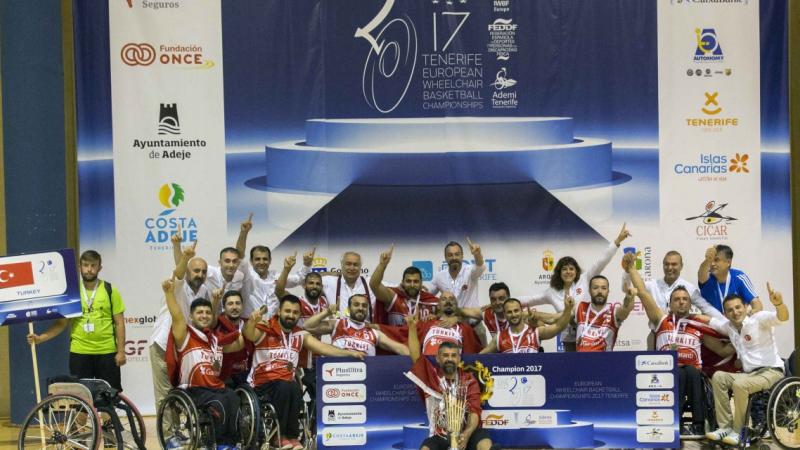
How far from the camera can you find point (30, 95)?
11.4m

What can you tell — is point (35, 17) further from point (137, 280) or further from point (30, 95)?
point (137, 280)

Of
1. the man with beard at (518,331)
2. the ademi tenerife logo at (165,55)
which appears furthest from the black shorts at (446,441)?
the ademi tenerife logo at (165,55)

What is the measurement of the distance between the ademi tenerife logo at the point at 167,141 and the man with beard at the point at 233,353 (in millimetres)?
2676

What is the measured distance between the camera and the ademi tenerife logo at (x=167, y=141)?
1181 centimetres

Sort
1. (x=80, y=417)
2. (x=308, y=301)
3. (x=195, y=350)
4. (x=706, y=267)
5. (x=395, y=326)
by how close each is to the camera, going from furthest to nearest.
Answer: (x=706, y=267) → (x=308, y=301) → (x=395, y=326) → (x=195, y=350) → (x=80, y=417)

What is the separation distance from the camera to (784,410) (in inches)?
364

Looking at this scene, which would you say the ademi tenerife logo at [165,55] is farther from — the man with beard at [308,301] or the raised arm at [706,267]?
the raised arm at [706,267]

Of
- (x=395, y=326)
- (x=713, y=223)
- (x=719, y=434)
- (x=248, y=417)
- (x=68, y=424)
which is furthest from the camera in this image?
(x=713, y=223)

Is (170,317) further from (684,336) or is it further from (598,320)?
(684,336)

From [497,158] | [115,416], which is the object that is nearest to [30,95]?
[115,416]

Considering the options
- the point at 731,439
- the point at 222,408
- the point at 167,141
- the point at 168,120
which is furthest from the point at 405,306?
the point at 168,120

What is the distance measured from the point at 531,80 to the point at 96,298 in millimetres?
5085

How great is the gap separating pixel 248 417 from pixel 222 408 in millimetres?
264

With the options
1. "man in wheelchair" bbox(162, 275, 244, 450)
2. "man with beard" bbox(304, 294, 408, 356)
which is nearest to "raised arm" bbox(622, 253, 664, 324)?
"man with beard" bbox(304, 294, 408, 356)
